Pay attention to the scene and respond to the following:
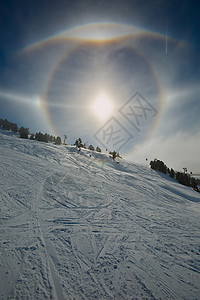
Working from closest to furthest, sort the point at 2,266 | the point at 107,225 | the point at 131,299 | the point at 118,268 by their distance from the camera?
1. the point at 131,299
2. the point at 2,266
3. the point at 118,268
4. the point at 107,225

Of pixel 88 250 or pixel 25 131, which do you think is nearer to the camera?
pixel 88 250

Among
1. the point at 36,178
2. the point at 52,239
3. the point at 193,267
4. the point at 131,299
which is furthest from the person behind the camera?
the point at 36,178

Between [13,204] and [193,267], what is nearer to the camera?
[193,267]

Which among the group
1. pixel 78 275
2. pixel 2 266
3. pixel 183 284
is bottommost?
pixel 2 266

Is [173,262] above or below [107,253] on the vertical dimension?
above

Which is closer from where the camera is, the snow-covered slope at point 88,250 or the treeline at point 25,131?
the snow-covered slope at point 88,250

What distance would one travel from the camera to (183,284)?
3.35m

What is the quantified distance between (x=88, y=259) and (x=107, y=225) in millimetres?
2063

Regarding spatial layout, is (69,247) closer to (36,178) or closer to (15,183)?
(15,183)

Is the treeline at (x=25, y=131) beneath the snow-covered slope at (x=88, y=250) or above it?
above

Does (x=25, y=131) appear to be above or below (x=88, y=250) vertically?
above

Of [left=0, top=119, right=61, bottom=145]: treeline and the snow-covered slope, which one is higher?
[left=0, top=119, right=61, bottom=145]: treeline

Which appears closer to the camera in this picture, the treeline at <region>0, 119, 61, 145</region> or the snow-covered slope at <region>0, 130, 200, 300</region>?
the snow-covered slope at <region>0, 130, 200, 300</region>

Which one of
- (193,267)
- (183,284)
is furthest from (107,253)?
(193,267)
